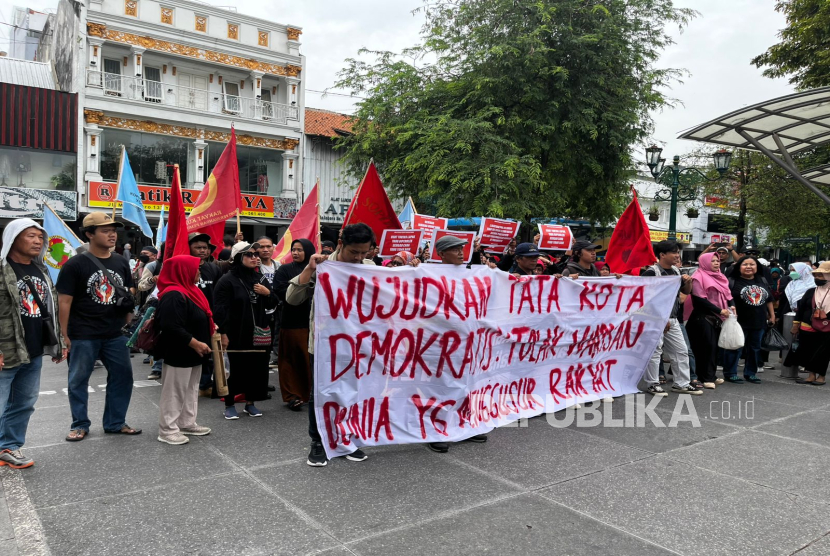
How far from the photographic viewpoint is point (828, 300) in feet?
26.4

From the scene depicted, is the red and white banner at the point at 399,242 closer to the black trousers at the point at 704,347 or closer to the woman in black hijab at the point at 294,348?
the woman in black hijab at the point at 294,348

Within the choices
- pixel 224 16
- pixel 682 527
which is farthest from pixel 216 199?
pixel 224 16

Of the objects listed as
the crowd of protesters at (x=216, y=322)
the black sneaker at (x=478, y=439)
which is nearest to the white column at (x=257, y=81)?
the crowd of protesters at (x=216, y=322)

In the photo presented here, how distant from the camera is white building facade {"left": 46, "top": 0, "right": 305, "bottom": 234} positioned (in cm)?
2212

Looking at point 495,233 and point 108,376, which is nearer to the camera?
point 108,376

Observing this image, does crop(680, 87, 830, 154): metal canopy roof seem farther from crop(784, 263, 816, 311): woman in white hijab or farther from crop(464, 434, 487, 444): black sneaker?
crop(464, 434, 487, 444): black sneaker

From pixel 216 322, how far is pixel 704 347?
19.4 feet

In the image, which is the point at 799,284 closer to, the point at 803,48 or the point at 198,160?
the point at 803,48

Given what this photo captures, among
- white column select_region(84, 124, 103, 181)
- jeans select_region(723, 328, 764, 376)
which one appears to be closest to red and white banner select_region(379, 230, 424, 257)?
jeans select_region(723, 328, 764, 376)

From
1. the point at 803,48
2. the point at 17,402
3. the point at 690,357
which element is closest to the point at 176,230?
the point at 17,402

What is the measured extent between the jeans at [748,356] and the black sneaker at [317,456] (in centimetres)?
615

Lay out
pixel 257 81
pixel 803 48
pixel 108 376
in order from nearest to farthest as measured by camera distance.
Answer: pixel 108 376, pixel 803 48, pixel 257 81

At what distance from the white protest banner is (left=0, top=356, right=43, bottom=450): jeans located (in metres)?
2.08

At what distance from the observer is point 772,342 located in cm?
840
